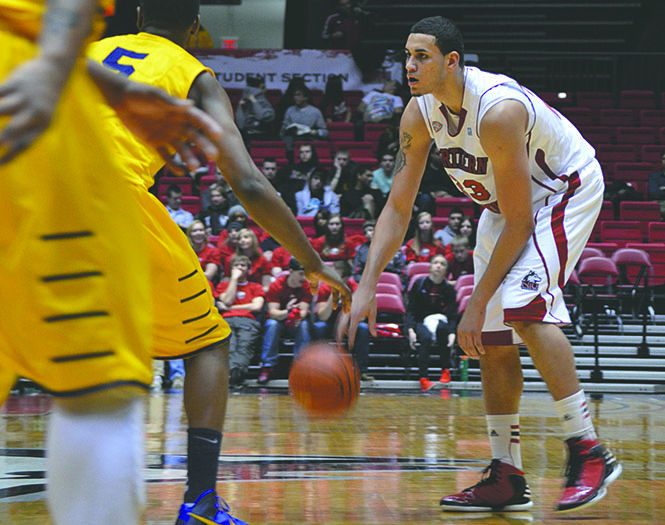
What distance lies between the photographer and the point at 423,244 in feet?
32.8

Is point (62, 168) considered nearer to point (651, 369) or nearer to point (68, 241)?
point (68, 241)

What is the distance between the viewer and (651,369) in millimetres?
9117

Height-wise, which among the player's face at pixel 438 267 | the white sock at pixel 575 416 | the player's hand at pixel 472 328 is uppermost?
the player's face at pixel 438 267

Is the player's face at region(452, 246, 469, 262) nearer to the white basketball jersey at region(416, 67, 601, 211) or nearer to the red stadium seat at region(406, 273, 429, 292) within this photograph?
the red stadium seat at region(406, 273, 429, 292)

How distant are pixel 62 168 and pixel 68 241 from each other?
0.10 meters

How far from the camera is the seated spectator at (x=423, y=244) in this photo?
9883 millimetres

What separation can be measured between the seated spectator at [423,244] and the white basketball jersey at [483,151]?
6.61 meters

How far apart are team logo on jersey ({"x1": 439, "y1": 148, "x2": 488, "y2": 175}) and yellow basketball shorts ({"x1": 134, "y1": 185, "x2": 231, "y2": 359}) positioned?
4.05ft

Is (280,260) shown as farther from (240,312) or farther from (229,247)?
(240,312)

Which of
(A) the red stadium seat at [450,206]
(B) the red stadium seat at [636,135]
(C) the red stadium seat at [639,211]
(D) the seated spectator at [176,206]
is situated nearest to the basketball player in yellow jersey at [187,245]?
(D) the seated spectator at [176,206]

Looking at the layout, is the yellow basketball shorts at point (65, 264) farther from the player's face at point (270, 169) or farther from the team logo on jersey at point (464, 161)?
the player's face at point (270, 169)

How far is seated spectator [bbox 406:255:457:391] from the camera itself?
28.5ft

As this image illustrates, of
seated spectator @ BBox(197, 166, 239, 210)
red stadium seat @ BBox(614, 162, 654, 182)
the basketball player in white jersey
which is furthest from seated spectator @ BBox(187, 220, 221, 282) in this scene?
red stadium seat @ BBox(614, 162, 654, 182)

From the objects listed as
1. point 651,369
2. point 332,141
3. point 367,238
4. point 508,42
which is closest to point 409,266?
point 367,238
